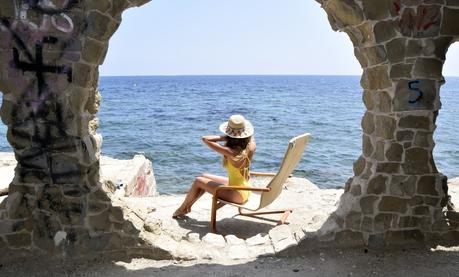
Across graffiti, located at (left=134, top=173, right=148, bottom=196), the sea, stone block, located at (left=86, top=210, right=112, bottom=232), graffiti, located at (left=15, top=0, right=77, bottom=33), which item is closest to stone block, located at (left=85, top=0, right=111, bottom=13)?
graffiti, located at (left=15, top=0, right=77, bottom=33)

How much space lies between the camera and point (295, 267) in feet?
15.3

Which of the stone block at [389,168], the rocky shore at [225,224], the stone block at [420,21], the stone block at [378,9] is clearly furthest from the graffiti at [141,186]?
the stone block at [420,21]

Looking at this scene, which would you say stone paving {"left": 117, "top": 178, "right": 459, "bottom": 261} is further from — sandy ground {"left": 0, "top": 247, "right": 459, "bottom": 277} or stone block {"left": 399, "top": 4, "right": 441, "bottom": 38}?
stone block {"left": 399, "top": 4, "right": 441, "bottom": 38}

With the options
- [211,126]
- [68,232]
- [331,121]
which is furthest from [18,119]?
[331,121]

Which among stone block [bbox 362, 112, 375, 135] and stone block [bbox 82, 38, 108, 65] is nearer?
stone block [bbox 82, 38, 108, 65]

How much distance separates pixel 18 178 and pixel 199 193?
7.67ft

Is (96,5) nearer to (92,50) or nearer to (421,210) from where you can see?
(92,50)

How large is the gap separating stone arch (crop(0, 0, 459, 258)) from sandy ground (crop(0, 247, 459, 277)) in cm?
14

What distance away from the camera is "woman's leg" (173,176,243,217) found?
5.92m

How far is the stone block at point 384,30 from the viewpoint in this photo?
4.57m

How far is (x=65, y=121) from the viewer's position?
4.50 m

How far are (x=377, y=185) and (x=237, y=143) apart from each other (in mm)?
1811

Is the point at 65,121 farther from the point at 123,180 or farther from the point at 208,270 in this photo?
the point at 123,180

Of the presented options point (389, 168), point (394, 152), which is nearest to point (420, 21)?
point (394, 152)
